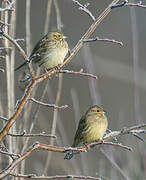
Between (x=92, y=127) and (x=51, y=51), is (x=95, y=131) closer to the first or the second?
(x=92, y=127)

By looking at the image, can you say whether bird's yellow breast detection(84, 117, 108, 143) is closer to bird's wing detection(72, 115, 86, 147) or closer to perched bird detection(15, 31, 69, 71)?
bird's wing detection(72, 115, 86, 147)

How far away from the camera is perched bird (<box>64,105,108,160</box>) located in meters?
5.96

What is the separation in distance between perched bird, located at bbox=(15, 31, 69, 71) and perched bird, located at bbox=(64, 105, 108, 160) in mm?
790

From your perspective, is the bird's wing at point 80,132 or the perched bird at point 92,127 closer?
the perched bird at point 92,127

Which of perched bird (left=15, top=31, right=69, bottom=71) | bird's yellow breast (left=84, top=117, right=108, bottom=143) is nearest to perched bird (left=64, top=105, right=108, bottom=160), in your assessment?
bird's yellow breast (left=84, top=117, right=108, bottom=143)

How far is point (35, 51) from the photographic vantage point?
640cm

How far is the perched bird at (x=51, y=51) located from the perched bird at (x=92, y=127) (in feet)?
2.59

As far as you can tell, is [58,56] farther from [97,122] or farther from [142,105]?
[142,105]

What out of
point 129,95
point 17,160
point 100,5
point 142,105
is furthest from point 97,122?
point 100,5

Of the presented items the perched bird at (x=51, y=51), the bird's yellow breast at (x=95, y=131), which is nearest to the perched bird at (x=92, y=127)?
the bird's yellow breast at (x=95, y=131)

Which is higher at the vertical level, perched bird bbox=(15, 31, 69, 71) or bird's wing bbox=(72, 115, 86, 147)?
perched bird bbox=(15, 31, 69, 71)

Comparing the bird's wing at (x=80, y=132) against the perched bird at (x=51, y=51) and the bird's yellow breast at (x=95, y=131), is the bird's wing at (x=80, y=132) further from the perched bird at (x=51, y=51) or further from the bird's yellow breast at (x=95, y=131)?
the perched bird at (x=51, y=51)

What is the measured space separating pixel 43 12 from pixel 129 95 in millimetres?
3871

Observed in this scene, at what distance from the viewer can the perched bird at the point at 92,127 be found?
5.96 meters
